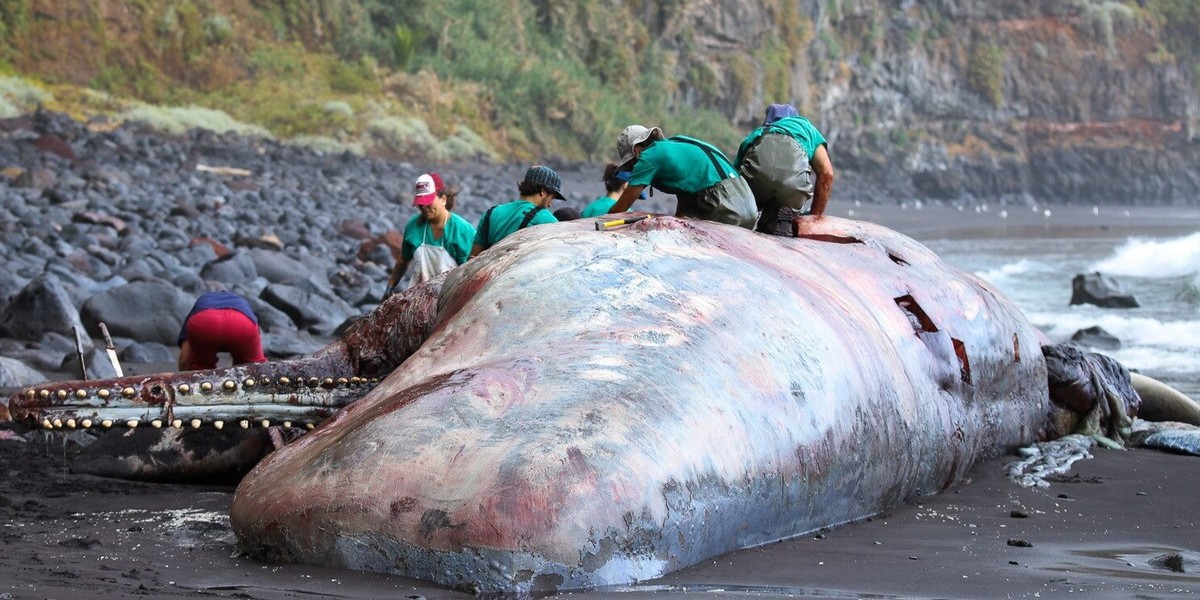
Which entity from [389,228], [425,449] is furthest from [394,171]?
[425,449]

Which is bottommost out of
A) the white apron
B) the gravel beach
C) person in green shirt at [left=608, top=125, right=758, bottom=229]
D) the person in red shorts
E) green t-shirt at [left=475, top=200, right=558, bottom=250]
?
the gravel beach

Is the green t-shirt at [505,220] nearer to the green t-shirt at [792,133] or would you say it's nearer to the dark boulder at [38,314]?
the green t-shirt at [792,133]

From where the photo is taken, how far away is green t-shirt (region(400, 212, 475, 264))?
Result: 8.22 meters

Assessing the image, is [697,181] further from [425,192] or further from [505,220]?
[425,192]

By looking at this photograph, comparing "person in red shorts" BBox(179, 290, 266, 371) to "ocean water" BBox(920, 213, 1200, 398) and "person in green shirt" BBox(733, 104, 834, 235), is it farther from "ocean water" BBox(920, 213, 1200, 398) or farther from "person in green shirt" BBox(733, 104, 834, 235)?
"ocean water" BBox(920, 213, 1200, 398)

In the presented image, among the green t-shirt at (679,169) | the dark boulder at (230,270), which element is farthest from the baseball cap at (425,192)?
the dark boulder at (230,270)

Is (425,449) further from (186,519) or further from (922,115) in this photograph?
(922,115)

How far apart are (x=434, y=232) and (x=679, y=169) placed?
283 centimetres

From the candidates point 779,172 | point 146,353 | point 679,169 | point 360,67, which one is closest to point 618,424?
point 679,169

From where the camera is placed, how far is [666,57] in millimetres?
50531

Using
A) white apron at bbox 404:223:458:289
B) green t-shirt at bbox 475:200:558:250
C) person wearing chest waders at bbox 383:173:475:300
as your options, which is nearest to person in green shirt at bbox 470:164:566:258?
green t-shirt at bbox 475:200:558:250

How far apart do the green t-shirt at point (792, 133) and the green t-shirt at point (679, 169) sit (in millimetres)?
557

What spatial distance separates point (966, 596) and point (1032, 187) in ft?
220

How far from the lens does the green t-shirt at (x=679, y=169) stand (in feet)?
19.0
